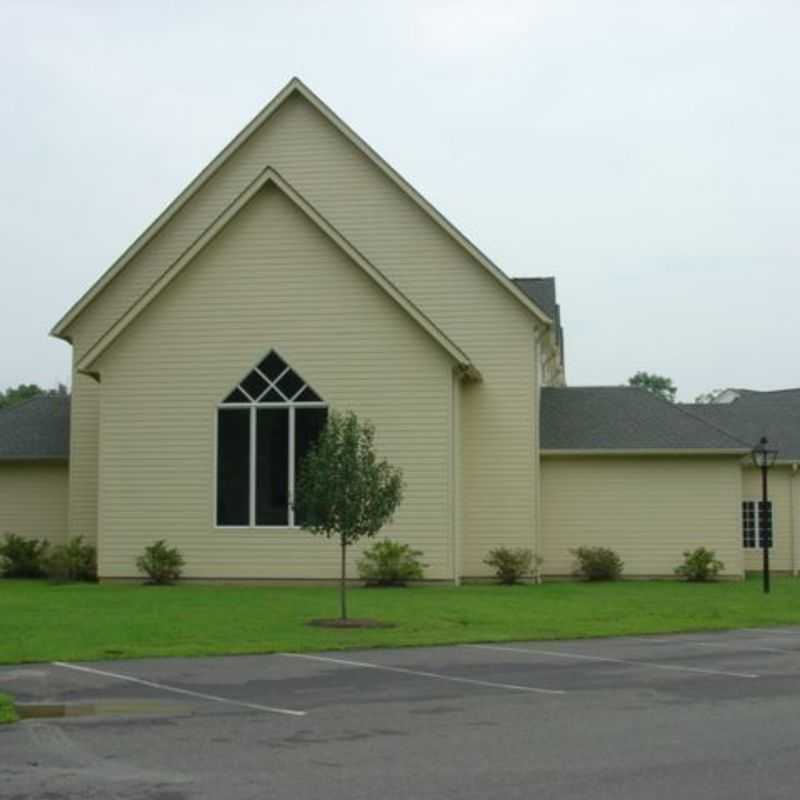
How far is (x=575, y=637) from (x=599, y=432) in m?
15.1

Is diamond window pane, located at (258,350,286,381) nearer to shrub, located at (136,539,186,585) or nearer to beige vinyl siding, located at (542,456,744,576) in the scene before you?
shrub, located at (136,539,186,585)

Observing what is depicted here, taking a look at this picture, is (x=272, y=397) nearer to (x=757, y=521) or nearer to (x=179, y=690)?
(x=757, y=521)

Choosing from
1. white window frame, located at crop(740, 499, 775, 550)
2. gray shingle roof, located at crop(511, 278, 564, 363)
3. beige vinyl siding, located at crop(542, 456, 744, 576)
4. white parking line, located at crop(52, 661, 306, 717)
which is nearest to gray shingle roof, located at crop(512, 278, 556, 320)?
gray shingle roof, located at crop(511, 278, 564, 363)

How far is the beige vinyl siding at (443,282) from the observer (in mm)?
34125

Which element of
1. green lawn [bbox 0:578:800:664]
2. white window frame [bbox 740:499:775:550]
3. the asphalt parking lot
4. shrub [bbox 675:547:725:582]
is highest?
white window frame [bbox 740:499:775:550]

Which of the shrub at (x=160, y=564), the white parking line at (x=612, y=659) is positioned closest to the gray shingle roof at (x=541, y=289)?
the shrub at (x=160, y=564)

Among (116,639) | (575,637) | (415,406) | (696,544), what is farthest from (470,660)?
(696,544)

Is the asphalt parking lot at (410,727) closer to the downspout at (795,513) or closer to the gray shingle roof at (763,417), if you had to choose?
the downspout at (795,513)

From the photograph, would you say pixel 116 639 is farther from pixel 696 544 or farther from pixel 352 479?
pixel 696 544

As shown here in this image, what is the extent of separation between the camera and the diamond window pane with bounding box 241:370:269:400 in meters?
32.0

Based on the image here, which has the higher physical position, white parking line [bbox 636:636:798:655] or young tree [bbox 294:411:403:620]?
young tree [bbox 294:411:403:620]

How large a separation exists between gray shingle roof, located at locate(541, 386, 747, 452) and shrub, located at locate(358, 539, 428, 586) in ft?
18.5

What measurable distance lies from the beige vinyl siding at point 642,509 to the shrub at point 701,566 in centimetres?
24

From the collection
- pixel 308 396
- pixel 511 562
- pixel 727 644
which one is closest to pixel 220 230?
pixel 308 396
